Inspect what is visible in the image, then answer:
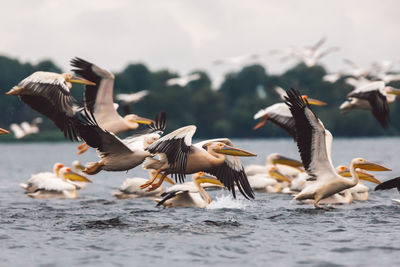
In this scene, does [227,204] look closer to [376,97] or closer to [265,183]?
[265,183]

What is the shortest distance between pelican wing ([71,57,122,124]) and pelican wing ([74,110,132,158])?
190 centimetres

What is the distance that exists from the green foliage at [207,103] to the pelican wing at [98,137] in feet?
157

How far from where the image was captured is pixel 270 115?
12.7m

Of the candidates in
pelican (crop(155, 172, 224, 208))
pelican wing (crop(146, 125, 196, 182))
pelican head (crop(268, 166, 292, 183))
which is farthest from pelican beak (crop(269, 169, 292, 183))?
pelican wing (crop(146, 125, 196, 182))

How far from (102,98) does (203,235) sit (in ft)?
11.7

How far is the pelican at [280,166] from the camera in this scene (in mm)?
15211

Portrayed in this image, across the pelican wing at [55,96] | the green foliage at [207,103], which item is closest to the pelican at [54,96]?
the pelican wing at [55,96]

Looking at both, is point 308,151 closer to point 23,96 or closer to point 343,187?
point 343,187

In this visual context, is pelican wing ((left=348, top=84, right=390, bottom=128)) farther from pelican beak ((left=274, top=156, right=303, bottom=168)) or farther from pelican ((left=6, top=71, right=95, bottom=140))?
pelican ((left=6, top=71, right=95, bottom=140))

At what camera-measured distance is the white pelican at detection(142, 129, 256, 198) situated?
8531 millimetres

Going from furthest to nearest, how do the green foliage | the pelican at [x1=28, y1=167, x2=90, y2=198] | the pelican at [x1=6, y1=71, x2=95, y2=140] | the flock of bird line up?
the green foliage → the pelican at [x1=28, y1=167, x2=90, y2=198] → the pelican at [x1=6, y1=71, x2=95, y2=140] → the flock of bird

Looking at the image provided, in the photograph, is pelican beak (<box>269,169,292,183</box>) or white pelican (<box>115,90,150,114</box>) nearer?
white pelican (<box>115,90,150,114</box>)

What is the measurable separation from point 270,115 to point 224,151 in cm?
327

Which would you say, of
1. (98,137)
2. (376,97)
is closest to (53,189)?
(98,137)
